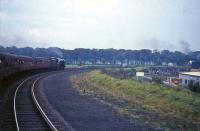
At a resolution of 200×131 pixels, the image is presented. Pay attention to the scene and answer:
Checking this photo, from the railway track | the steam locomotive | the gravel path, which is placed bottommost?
the gravel path

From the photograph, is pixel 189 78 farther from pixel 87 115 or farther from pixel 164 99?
pixel 87 115

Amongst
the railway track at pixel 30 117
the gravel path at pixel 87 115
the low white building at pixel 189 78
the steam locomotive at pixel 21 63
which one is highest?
the steam locomotive at pixel 21 63

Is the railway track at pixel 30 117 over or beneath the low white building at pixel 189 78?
beneath

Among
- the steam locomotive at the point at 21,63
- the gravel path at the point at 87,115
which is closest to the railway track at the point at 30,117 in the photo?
the gravel path at the point at 87,115

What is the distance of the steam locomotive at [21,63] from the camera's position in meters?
45.9

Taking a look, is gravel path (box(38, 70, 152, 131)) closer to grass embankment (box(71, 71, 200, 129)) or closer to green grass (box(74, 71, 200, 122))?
grass embankment (box(71, 71, 200, 129))

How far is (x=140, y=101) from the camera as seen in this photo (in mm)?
29656

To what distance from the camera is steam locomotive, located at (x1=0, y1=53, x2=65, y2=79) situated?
45.9 metres

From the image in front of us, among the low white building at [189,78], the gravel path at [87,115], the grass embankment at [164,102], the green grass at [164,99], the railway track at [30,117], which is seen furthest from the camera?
the low white building at [189,78]

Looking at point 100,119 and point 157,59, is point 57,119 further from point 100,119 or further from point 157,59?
point 157,59

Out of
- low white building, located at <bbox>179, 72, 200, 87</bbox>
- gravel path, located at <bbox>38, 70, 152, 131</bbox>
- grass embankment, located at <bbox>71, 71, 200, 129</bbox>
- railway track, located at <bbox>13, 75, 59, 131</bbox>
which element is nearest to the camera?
railway track, located at <bbox>13, 75, 59, 131</bbox>

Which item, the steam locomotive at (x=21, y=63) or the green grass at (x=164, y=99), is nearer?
the green grass at (x=164, y=99)

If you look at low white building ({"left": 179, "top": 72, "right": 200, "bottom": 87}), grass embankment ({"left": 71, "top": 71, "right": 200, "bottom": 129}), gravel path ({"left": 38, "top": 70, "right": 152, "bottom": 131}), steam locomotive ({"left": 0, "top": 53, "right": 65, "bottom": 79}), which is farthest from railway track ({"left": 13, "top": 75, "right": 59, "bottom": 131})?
low white building ({"left": 179, "top": 72, "right": 200, "bottom": 87})

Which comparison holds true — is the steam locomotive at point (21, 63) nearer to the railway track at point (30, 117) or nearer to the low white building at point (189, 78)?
the railway track at point (30, 117)
